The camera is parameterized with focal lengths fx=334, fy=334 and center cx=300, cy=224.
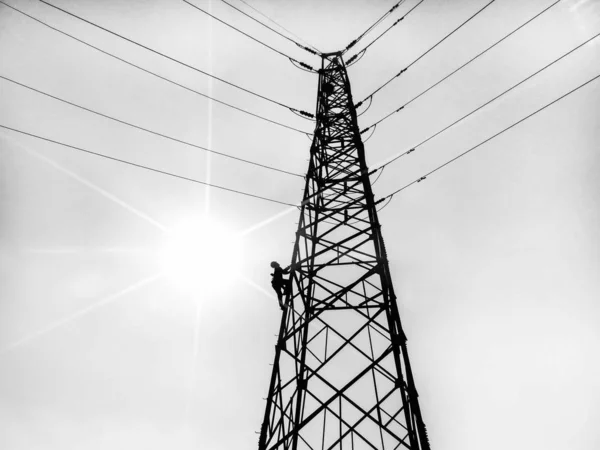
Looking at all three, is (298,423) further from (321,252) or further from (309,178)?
(309,178)

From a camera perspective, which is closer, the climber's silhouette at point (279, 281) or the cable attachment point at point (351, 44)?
the climber's silhouette at point (279, 281)

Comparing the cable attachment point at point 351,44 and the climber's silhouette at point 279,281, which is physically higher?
the cable attachment point at point 351,44

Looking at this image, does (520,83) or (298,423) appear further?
(520,83)

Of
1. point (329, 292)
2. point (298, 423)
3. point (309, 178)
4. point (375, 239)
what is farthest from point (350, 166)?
point (298, 423)

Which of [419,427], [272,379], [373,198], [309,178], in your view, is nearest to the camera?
[419,427]

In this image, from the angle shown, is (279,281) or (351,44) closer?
(279,281)

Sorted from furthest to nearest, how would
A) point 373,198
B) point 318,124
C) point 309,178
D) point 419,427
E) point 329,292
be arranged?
point 318,124 → point 309,178 → point 373,198 → point 329,292 → point 419,427

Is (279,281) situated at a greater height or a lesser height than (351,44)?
lesser

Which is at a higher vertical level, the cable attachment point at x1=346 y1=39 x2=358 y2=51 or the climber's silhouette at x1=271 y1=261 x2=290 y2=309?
the cable attachment point at x1=346 y1=39 x2=358 y2=51

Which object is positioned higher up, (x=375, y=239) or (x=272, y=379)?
(x=375, y=239)

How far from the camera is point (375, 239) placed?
697 centimetres

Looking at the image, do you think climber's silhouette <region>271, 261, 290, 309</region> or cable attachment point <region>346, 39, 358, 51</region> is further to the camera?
cable attachment point <region>346, 39, 358, 51</region>

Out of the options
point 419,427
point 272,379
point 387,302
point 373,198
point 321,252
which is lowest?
point 419,427

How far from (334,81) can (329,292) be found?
24.9 ft
